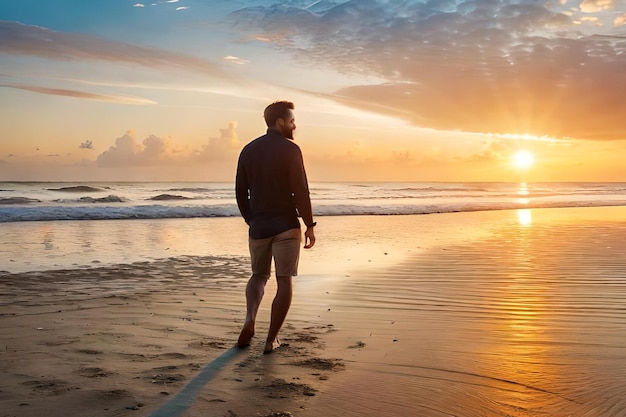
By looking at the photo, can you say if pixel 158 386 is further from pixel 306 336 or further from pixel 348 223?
pixel 348 223

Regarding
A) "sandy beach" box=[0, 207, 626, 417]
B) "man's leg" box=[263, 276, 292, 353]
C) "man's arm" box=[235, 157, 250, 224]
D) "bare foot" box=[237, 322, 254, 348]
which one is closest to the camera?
"sandy beach" box=[0, 207, 626, 417]

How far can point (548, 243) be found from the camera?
1223 centimetres

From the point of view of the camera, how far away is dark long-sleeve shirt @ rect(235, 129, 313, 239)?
15.1 ft

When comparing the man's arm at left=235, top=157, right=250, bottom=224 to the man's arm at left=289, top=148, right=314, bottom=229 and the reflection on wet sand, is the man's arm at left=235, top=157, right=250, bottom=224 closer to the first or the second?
the man's arm at left=289, top=148, right=314, bottom=229

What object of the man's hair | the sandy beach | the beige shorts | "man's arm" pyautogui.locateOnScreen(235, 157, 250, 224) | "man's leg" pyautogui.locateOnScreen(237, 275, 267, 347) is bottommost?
the sandy beach

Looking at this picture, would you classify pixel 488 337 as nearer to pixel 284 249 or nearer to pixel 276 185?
pixel 284 249

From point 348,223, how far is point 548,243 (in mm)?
7833

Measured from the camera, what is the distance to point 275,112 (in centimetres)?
479

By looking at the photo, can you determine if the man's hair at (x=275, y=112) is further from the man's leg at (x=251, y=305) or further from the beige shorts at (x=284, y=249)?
the man's leg at (x=251, y=305)

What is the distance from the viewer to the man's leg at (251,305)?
15.4 feet

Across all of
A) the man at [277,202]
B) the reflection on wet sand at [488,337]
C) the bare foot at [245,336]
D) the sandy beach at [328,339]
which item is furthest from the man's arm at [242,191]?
the reflection on wet sand at [488,337]

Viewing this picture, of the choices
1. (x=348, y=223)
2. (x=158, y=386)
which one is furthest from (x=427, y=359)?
(x=348, y=223)

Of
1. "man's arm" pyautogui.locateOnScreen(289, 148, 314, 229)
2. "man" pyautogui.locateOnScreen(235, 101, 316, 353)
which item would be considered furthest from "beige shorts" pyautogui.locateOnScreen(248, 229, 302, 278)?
"man's arm" pyautogui.locateOnScreen(289, 148, 314, 229)

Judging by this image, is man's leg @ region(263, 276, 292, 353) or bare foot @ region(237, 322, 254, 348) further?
bare foot @ region(237, 322, 254, 348)
